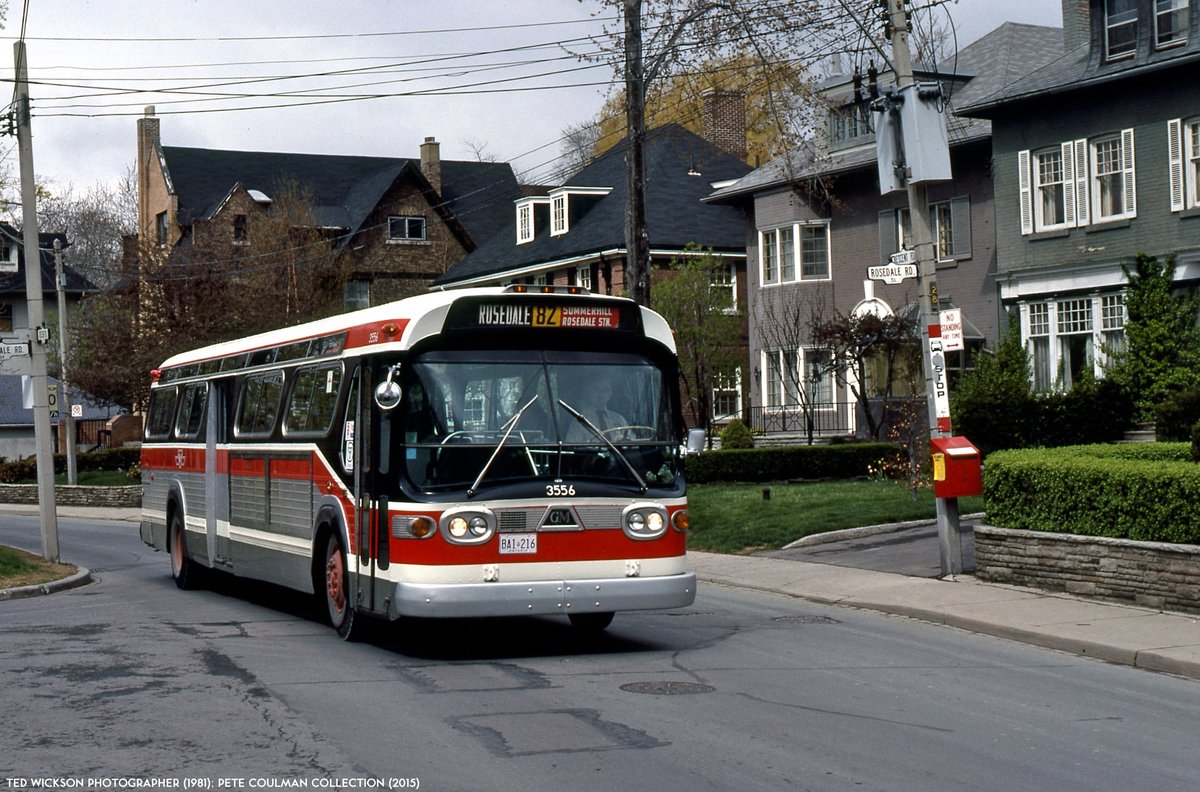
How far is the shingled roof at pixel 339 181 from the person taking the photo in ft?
224

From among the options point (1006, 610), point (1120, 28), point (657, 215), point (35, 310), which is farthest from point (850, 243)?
point (1006, 610)

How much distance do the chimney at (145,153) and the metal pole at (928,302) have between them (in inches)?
2312

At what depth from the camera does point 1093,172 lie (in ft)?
107

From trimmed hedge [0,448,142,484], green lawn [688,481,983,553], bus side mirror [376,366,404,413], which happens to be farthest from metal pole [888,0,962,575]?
trimmed hedge [0,448,142,484]

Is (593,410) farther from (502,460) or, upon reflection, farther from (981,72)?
(981,72)

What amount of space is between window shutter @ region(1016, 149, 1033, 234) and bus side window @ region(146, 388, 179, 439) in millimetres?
19919

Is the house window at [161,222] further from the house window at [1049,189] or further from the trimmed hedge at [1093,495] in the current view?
the trimmed hedge at [1093,495]

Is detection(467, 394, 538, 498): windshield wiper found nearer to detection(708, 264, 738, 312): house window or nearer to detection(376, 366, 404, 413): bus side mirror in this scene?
detection(376, 366, 404, 413): bus side mirror

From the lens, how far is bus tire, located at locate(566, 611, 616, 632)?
1417 centimetres

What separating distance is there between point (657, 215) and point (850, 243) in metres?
11.4

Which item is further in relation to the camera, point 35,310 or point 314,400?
point 35,310

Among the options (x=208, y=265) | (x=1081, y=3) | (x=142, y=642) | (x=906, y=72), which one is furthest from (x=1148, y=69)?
(x=208, y=265)

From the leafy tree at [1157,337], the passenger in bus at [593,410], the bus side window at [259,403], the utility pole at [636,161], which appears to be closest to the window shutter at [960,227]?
the leafy tree at [1157,337]

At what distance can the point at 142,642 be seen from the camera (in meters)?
13.6
